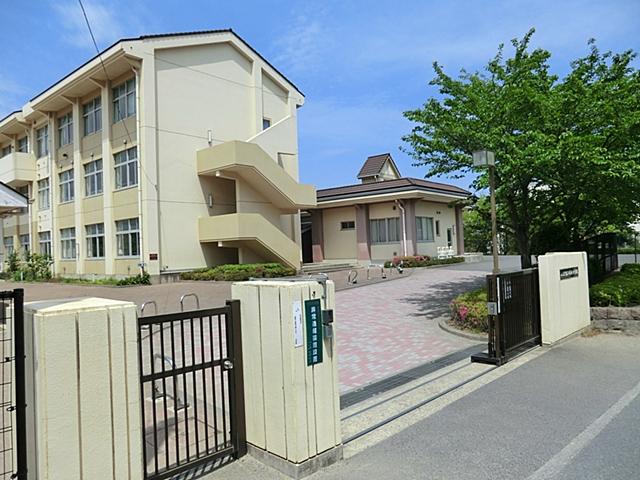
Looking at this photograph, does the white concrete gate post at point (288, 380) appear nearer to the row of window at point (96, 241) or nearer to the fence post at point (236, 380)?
the fence post at point (236, 380)

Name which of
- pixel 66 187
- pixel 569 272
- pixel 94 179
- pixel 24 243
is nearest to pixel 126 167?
pixel 94 179

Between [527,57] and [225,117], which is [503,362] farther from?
[225,117]

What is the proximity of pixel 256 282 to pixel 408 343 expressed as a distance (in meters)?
5.26

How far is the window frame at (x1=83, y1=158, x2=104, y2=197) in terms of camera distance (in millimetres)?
22656

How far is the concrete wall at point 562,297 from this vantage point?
7.72 metres

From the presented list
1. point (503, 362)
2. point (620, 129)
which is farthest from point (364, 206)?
point (503, 362)

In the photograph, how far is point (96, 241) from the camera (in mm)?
23078

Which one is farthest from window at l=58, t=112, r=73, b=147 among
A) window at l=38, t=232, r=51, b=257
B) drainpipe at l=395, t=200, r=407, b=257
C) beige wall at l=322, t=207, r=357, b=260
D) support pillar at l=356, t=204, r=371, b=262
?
drainpipe at l=395, t=200, r=407, b=257

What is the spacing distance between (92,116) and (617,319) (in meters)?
24.4

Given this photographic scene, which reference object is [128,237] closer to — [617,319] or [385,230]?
[385,230]

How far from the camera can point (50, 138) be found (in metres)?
26.2

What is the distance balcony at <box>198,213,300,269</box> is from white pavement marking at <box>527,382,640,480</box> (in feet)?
53.8

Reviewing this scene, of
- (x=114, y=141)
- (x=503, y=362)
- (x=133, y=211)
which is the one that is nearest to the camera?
(x=503, y=362)

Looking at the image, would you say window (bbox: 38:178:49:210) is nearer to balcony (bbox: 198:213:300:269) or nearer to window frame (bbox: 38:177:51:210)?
window frame (bbox: 38:177:51:210)
